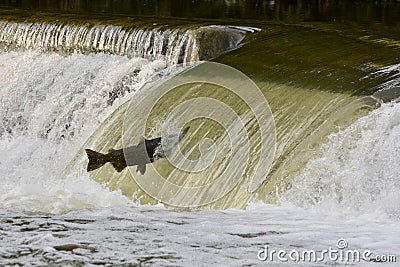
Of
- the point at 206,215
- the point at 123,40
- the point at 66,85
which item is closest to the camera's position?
the point at 206,215

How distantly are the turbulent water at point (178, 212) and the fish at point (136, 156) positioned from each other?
7.0 inches

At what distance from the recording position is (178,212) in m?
5.28

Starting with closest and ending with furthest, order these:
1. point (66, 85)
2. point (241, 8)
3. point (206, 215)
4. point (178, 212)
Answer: point (206, 215), point (178, 212), point (66, 85), point (241, 8)

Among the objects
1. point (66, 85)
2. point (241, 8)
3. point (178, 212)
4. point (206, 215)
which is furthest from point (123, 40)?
point (241, 8)

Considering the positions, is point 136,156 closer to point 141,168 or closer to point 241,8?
point 141,168

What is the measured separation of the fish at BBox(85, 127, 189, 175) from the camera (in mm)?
5969

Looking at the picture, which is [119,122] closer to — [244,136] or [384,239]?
[244,136]

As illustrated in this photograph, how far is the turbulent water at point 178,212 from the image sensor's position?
4344mm

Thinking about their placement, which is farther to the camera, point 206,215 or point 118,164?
point 118,164

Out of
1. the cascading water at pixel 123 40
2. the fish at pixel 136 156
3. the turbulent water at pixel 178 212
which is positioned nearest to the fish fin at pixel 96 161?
the fish at pixel 136 156

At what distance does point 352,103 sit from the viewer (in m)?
5.81

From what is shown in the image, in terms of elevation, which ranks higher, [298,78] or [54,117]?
[298,78]

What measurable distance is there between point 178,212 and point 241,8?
1084 centimetres

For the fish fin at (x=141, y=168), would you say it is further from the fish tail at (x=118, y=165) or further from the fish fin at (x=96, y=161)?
the fish fin at (x=96, y=161)
